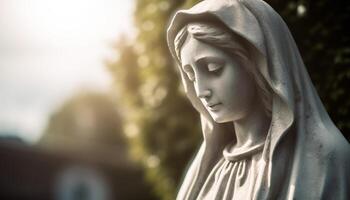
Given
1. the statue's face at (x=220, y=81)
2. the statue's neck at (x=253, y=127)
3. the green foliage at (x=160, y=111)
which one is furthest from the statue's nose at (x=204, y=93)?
the green foliage at (x=160, y=111)

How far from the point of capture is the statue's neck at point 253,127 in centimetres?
383

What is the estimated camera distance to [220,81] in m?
3.74

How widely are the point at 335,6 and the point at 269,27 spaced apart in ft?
11.7

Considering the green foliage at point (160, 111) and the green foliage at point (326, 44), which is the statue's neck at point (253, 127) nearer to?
the green foliage at point (326, 44)

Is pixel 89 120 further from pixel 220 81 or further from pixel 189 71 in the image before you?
pixel 220 81

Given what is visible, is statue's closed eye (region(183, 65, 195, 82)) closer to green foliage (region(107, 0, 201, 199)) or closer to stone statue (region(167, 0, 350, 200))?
stone statue (region(167, 0, 350, 200))

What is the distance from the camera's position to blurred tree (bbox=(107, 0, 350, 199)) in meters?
7.15

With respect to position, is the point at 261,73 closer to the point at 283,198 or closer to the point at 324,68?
the point at 283,198

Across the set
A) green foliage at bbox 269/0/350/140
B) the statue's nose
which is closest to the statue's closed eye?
the statue's nose

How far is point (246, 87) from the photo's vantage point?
379 centimetres

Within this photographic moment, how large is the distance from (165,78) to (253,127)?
6.40m

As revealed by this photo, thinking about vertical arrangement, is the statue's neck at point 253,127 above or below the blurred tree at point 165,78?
above

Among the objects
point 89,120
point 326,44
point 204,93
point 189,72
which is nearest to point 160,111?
point 326,44

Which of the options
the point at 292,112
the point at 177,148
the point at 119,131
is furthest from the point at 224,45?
the point at 119,131
